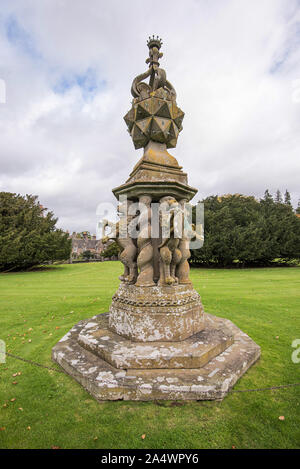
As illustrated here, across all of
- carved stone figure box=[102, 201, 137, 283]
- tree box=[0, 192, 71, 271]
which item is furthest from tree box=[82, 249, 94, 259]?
carved stone figure box=[102, 201, 137, 283]

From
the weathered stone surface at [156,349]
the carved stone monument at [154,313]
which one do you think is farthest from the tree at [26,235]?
the weathered stone surface at [156,349]

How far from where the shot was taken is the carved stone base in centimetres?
371

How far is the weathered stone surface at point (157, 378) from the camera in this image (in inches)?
109

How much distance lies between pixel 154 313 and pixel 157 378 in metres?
1.00

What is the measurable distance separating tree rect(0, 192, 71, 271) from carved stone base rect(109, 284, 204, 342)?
22.7m

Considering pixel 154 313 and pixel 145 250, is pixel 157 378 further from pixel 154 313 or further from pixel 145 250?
pixel 145 250

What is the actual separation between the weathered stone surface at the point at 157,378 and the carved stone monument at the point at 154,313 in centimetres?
1

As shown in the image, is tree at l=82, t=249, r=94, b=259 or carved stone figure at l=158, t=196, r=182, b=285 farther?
tree at l=82, t=249, r=94, b=259

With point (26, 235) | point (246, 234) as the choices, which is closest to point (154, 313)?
point (246, 234)

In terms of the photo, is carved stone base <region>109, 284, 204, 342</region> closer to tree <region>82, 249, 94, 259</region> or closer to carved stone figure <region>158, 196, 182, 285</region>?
carved stone figure <region>158, 196, 182, 285</region>

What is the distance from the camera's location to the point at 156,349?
341 cm

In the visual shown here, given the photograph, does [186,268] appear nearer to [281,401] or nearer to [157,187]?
[157,187]

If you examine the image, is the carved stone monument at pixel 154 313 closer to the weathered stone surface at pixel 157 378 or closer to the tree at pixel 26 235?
the weathered stone surface at pixel 157 378
